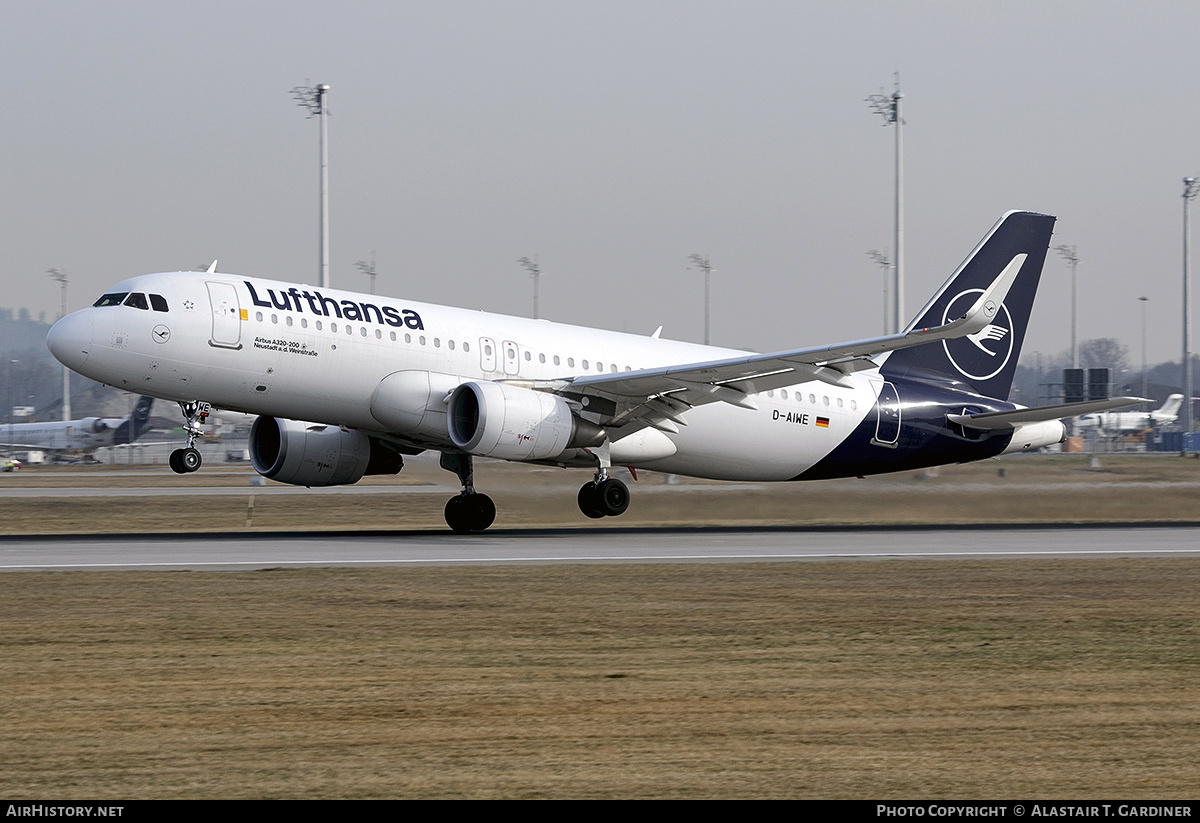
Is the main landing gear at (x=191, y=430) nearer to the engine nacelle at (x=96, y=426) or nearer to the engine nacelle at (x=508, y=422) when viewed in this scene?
the engine nacelle at (x=508, y=422)

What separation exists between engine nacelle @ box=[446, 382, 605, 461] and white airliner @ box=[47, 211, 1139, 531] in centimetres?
4

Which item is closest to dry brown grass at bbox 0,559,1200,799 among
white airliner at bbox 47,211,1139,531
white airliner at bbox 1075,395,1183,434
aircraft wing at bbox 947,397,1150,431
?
white airliner at bbox 47,211,1139,531

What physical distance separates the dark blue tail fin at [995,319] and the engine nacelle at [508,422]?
Result: 10328 mm

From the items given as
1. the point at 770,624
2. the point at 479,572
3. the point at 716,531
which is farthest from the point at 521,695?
the point at 716,531

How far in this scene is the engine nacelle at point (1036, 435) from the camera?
33.4m

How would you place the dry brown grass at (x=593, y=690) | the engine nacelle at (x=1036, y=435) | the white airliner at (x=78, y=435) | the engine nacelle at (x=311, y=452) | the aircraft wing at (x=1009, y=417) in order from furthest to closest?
the white airliner at (x=78, y=435)
the engine nacelle at (x=1036, y=435)
the aircraft wing at (x=1009, y=417)
the engine nacelle at (x=311, y=452)
the dry brown grass at (x=593, y=690)

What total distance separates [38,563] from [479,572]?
711 cm

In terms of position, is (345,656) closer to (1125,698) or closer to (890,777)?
(890,777)

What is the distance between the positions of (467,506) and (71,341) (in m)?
9.25

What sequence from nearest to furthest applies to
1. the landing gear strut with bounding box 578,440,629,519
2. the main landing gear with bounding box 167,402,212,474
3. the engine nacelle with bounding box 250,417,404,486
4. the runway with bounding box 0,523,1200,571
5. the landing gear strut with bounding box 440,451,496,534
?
the runway with bounding box 0,523,1200,571 → the main landing gear with bounding box 167,402,212,474 → the landing gear strut with bounding box 578,440,629,519 → the engine nacelle with bounding box 250,417,404,486 → the landing gear strut with bounding box 440,451,496,534

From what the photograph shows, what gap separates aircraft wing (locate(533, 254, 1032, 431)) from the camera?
26.2 meters

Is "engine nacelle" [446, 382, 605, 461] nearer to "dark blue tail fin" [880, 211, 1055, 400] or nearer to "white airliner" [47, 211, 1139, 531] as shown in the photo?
"white airliner" [47, 211, 1139, 531]

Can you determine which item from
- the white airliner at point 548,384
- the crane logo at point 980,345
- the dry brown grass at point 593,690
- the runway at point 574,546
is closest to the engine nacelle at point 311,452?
the white airliner at point 548,384

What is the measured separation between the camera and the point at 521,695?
1018 cm
